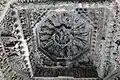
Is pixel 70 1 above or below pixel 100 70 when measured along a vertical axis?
above

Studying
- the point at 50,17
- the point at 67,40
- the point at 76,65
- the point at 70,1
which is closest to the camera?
the point at 70,1

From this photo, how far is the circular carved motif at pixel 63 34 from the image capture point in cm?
144

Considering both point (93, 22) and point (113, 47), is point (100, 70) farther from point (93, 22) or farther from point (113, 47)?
point (93, 22)

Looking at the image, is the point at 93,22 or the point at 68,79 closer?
the point at 93,22

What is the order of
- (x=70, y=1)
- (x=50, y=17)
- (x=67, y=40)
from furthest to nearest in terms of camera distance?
(x=67, y=40), (x=50, y=17), (x=70, y=1)

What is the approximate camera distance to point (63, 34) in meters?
1.51

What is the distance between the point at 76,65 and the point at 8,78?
486 millimetres

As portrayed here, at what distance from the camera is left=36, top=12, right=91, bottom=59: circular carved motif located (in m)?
1.44

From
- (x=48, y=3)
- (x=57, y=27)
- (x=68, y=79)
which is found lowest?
(x=68, y=79)

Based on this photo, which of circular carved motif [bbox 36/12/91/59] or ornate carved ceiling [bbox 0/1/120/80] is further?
circular carved motif [bbox 36/12/91/59]

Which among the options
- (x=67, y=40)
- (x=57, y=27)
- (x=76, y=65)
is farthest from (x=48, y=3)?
(x=76, y=65)

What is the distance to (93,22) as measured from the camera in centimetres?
144

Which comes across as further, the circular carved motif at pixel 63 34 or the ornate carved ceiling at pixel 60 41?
the circular carved motif at pixel 63 34

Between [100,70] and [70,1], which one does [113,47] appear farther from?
[70,1]
